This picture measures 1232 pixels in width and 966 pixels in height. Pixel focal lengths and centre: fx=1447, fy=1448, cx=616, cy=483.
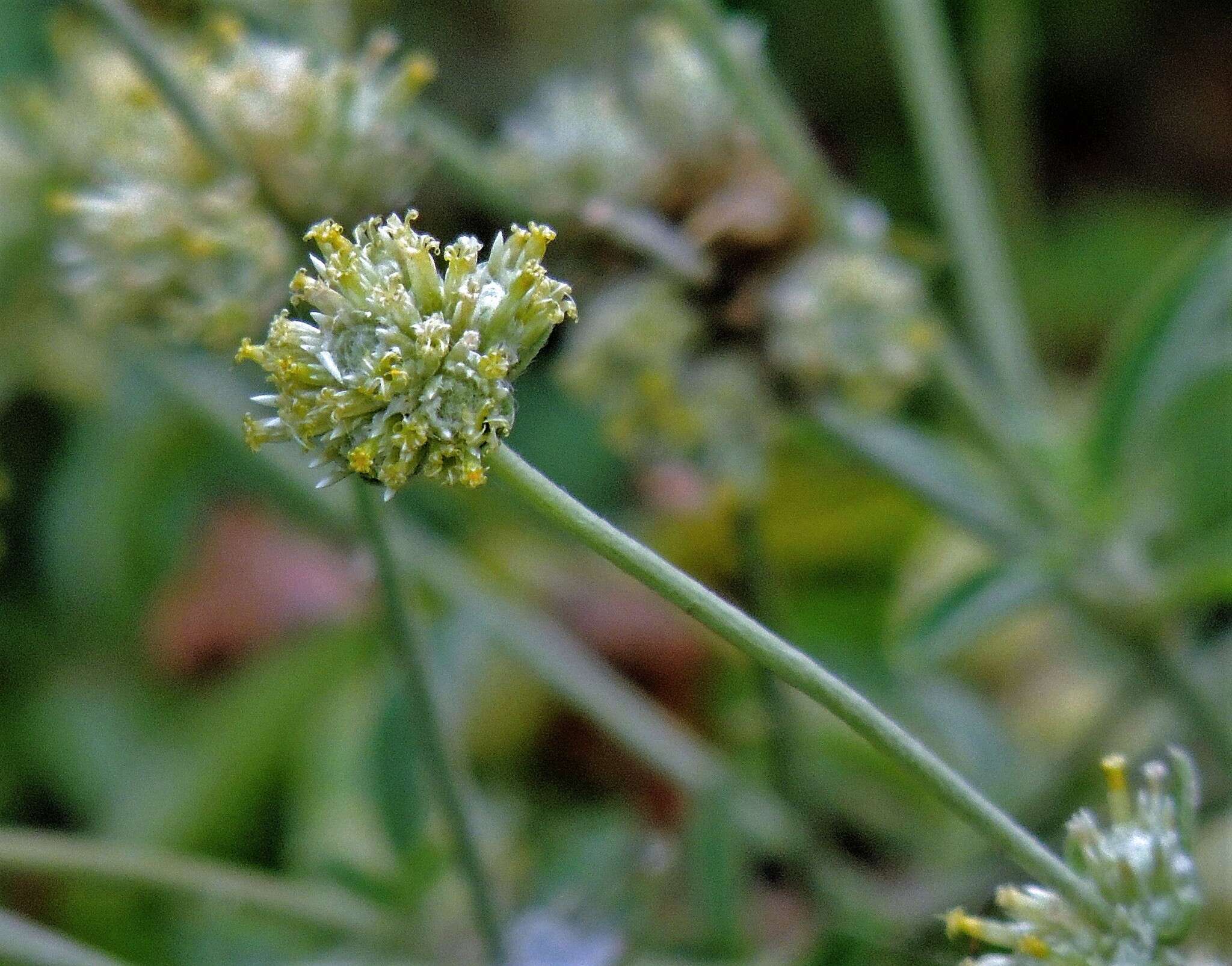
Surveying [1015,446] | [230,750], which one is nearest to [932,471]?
[1015,446]

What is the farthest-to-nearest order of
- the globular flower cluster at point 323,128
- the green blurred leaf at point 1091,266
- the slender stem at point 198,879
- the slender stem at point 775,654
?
1. the green blurred leaf at point 1091,266
2. the globular flower cluster at point 323,128
3. the slender stem at point 198,879
4. the slender stem at point 775,654

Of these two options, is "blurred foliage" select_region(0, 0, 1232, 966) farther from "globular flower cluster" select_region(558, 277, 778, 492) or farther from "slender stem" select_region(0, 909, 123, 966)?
"slender stem" select_region(0, 909, 123, 966)

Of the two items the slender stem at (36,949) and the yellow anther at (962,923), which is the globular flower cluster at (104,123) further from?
the yellow anther at (962,923)

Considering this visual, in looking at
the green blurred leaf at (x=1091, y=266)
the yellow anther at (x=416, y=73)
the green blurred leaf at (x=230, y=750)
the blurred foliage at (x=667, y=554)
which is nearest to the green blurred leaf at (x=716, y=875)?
the blurred foliage at (x=667, y=554)

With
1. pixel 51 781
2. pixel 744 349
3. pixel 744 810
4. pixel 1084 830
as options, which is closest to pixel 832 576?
pixel 744 810

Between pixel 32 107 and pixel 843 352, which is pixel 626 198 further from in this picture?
pixel 32 107

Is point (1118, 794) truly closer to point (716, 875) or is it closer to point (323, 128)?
point (716, 875)

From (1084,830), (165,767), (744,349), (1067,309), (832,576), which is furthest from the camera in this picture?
(1067,309)
